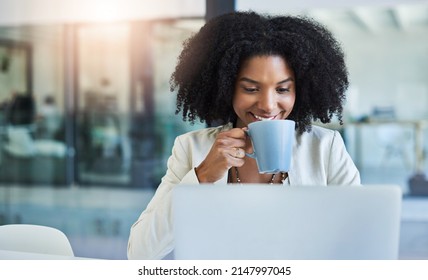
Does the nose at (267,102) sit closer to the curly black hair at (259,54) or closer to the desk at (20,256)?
the curly black hair at (259,54)

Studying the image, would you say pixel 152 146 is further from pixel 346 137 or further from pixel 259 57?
pixel 259 57

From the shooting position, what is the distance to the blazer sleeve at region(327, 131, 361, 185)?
3.57 ft

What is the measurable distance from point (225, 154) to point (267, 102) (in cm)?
19

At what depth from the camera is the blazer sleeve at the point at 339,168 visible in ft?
3.57

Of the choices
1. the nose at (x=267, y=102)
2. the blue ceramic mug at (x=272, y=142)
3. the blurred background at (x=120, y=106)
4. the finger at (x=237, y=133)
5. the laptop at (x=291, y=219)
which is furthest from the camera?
the blurred background at (x=120, y=106)

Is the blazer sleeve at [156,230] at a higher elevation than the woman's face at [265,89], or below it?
below

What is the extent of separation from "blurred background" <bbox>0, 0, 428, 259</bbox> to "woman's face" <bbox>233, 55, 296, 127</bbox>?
167 centimetres

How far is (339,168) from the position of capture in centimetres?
109

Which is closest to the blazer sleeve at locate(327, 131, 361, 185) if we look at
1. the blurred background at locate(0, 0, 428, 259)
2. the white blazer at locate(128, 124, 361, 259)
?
the white blazer at locate(128, 124, 361, 259)

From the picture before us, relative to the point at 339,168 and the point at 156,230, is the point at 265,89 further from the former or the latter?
the point at 156,230

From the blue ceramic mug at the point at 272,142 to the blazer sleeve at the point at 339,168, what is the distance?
290 mm

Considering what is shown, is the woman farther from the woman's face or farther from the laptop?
the laptop

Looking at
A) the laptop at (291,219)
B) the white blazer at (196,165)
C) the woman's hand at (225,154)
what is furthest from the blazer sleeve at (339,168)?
the laptop at (291,219)

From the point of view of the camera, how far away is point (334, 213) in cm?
62
